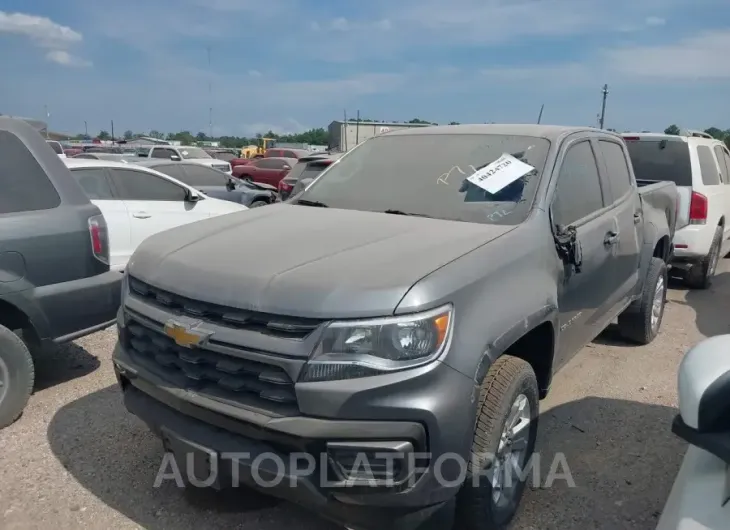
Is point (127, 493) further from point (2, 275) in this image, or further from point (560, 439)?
point (560, 439)

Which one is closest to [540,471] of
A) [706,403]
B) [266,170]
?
[706,403]

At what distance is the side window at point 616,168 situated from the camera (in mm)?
4410

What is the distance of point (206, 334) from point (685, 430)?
65.6 inches

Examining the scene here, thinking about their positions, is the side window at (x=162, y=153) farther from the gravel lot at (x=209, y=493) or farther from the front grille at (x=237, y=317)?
the front grille at (x=237, y=317)

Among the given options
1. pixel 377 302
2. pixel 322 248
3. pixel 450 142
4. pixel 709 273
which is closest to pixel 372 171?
pixel 450 142

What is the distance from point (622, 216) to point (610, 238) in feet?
1.41

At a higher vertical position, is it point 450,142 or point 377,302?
point 450,142

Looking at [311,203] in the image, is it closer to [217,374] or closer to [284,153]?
[217,374]

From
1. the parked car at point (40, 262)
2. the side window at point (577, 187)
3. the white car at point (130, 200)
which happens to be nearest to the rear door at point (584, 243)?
the side window at point (577, 187)

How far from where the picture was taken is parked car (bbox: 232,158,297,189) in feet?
75.5

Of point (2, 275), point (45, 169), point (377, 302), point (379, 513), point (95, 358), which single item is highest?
point (45, 169)

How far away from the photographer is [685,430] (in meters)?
1.61

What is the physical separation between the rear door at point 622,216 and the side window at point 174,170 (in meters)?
8.31

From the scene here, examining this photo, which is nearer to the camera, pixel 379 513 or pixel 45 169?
pixel 379 513
